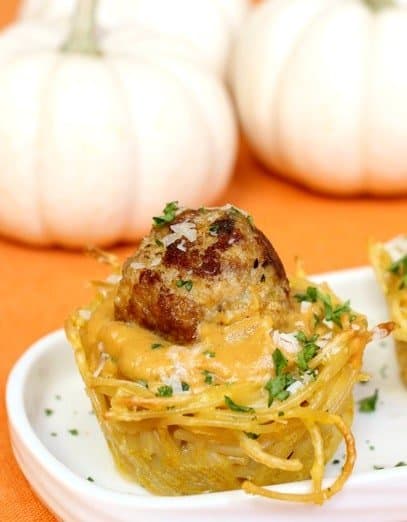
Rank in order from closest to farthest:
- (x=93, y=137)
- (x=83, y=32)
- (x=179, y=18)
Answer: (x=93, y=137) → (x=83, y=32) → (x=179, y=18)

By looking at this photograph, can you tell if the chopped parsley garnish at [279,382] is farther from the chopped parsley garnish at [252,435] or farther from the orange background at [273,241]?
the orange background at [273,241]

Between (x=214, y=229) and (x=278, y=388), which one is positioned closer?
(x=278, y=388)

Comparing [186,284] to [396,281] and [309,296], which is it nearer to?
[309,296]

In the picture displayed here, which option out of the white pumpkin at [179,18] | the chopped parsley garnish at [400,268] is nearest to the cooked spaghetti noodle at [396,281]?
the chopped parsley garnish at [400,268]

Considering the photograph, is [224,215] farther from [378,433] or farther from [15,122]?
[15,122]

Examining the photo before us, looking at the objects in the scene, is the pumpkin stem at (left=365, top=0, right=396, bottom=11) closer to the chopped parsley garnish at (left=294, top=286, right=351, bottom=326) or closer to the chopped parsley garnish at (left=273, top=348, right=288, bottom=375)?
the chopped parsley garnish at (left=294, top=286, right=351, bottom=326)

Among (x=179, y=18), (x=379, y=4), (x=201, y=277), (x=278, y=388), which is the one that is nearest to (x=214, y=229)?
(x=201, y=277)

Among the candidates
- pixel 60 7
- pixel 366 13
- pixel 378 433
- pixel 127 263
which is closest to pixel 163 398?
pixel 127 263

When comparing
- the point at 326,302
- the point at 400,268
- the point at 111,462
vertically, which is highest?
the point at 400,268
